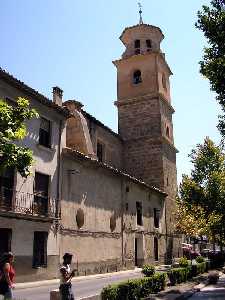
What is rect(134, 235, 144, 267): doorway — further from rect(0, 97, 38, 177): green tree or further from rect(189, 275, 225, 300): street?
rect(0, 97, 38, 177): green tree

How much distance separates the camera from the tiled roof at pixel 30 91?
18359 millimetres

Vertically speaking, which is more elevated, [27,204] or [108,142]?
[108,142]

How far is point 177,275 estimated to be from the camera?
683 inches

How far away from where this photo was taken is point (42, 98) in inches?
821

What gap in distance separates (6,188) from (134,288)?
8665 millimetres

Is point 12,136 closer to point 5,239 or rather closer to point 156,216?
point 5,239

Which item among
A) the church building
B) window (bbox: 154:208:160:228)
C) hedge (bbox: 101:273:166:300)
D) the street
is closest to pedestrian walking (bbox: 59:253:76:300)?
hedge (bbox: 101:273:166:300)

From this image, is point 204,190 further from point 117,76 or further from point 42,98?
point 42,98

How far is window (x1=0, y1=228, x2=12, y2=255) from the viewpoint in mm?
17562

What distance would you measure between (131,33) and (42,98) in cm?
2133

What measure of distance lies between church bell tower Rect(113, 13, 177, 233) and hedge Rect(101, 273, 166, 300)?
21208 mm

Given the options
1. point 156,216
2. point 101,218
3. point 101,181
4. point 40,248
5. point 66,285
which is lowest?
point 66,285

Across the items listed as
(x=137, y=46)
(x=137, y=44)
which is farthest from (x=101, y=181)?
(x=137, y=44)

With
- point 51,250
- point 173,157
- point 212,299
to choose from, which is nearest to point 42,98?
point 51,250
